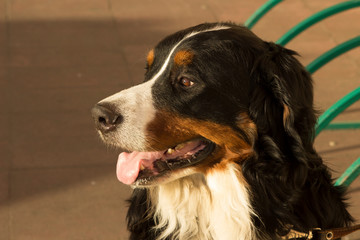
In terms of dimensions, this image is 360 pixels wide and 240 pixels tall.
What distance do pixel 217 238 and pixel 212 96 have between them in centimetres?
66

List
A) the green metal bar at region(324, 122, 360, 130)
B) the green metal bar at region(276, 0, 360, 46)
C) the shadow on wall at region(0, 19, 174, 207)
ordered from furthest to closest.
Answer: the green metal bar at region(324, 122, 360, 130) → the shadow on wall at region(0, 19, 174, 207) → the green metal bar at region(276, 0, 360, 46)

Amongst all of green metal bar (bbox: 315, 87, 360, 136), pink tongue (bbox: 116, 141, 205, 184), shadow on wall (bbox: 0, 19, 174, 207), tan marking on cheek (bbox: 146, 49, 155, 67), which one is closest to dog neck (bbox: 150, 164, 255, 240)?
pink tongue (bbox: 116, 141, 205, 184)

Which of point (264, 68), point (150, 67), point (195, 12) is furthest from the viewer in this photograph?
point (195, 12)

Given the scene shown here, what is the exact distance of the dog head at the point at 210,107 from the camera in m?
3.31

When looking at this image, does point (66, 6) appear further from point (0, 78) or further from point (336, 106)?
point (336, 106)

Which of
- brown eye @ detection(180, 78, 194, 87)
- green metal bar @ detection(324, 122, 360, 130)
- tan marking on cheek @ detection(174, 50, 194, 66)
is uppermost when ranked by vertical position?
tan marking on cheek @ detection(174, 50, 194, 66)

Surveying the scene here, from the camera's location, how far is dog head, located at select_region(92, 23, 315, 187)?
10.8ft

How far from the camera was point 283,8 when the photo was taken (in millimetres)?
8094

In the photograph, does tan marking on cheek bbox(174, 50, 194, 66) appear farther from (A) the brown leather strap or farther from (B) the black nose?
(A) the brown leather strap

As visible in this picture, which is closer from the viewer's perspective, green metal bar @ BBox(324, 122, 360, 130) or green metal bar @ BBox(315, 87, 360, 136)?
green metal bar @ BBox(315, 87, 360, 136)

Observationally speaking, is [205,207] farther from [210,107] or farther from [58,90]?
[58,90]

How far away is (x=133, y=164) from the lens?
3.51m

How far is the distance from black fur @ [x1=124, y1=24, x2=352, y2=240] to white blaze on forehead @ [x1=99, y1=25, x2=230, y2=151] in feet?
0.18

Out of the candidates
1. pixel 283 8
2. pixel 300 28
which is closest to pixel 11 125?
pixel 300 28
